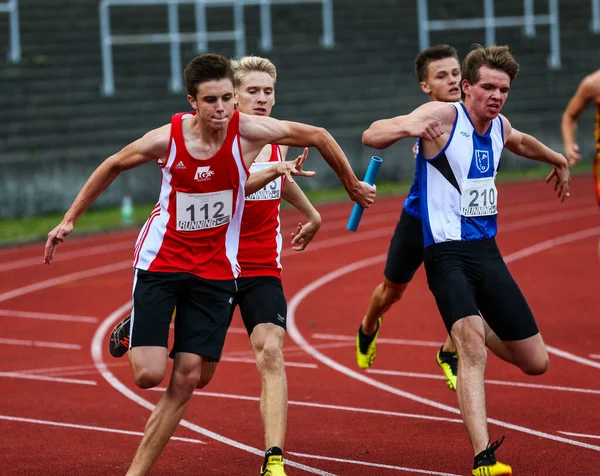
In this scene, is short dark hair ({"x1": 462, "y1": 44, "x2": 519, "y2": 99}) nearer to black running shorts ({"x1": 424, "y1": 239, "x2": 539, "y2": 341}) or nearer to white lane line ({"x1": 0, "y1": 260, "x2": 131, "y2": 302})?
black running shorts ({"x1": 424, "y1": 239, "x2": 539, "y2": 341})

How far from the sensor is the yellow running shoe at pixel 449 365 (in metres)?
7.64

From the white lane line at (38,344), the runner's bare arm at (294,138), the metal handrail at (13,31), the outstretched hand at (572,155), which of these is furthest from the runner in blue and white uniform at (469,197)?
the metal handrail at (13,31)

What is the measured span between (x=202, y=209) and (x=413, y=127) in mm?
1199

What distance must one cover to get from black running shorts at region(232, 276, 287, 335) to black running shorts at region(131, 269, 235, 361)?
1.13 ft

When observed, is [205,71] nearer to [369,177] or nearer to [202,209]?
[202,209]

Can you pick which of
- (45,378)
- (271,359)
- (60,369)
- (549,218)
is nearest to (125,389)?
(45,378)

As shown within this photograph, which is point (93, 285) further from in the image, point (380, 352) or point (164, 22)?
point (164, 22)

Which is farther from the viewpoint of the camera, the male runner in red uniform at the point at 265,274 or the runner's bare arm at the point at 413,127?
the runner's bare arm at the point at 413,127

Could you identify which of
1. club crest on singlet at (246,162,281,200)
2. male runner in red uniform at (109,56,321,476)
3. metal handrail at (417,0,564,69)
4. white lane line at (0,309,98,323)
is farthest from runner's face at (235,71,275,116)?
metal handrail at (417,0,564,69)

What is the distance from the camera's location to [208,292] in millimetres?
5773

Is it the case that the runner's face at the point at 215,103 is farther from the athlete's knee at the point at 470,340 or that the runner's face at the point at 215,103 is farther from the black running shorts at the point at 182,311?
the athlete's knee at the point at 470,340

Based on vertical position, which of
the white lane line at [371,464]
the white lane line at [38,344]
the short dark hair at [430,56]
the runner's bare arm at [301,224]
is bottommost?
the white lane line at [38,344]

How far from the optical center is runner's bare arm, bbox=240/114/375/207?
5.71 metres

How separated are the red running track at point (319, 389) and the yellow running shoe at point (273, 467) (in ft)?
2.13
